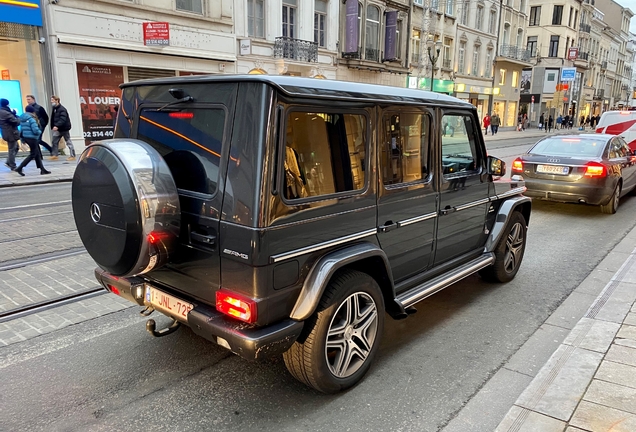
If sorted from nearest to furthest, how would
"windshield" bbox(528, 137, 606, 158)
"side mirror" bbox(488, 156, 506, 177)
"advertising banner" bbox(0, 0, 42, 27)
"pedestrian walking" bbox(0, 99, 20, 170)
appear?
1. "side mirror" bbox(488, 156, 506, 177)
2. "windshield" bbox(528, 137, 606, 158)
3. "pedestrian walking" bbox(0, 99, 20, 170)
4. "advertising banner" bbox(0, 0, 42, 27)

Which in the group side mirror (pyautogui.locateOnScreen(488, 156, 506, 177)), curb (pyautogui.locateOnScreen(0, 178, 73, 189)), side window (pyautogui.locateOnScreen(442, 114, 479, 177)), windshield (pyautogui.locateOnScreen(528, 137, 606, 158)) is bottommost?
curb (pyautogui.locateOnScreen(0, 178, 73, 189))

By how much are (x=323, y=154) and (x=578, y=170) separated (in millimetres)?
7550

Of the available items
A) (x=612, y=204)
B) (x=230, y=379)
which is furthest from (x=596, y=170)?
(x=230, y=379)

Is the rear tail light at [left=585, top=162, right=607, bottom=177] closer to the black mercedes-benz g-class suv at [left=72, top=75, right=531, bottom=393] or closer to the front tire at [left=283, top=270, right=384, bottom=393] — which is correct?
the black mercedes-benz g-class suv at [left=72, top=75, right=531, bottom=393]

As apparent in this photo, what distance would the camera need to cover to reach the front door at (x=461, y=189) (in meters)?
4.22

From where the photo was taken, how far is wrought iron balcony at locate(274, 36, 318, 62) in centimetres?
2284

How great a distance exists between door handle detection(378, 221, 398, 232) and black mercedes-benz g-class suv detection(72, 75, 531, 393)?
0.01 m

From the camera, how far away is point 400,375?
357 centimetres

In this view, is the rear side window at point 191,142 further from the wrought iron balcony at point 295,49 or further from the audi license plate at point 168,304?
the wrought iron balcony at point 295,49

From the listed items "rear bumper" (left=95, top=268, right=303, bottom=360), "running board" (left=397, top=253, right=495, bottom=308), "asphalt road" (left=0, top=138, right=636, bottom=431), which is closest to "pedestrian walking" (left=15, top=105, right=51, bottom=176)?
"asphalt road" (left=0, top=138, right=636, bottom=431)

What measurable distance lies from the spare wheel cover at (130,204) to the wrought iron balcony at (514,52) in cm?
4762

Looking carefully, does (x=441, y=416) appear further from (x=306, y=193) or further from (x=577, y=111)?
(x=577, y=111)

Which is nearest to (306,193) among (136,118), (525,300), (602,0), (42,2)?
(136,118)

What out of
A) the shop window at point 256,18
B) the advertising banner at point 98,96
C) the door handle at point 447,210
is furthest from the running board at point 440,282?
the shop window at point 256,18
